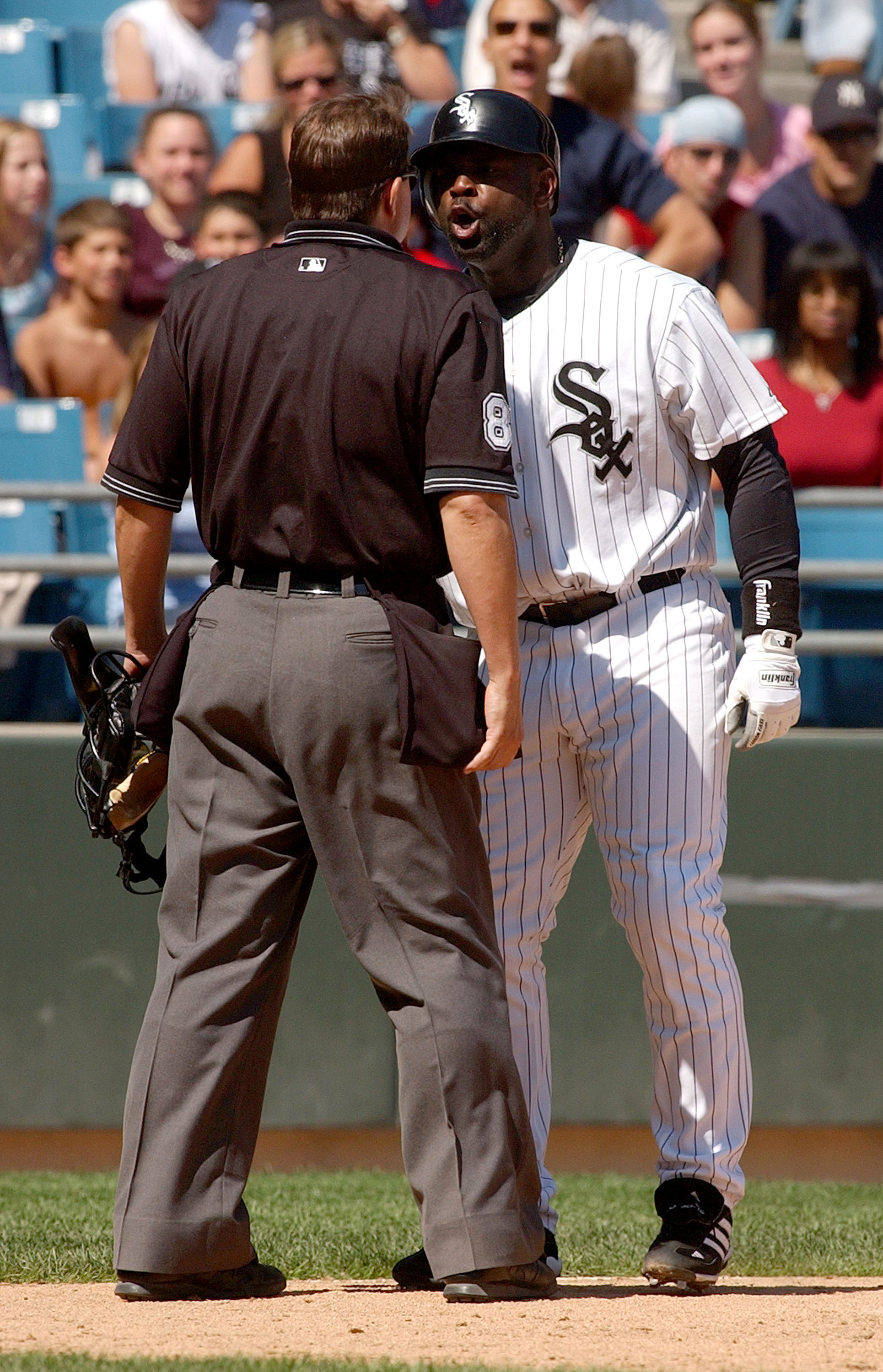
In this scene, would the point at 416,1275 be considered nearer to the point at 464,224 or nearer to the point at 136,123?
the point at 464,224

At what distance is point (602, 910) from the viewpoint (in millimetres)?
5066

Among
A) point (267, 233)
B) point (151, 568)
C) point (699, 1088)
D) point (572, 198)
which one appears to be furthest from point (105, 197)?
point (699, 1088)

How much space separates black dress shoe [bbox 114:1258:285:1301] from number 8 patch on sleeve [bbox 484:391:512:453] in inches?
53.5

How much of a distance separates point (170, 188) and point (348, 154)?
4.51 metres

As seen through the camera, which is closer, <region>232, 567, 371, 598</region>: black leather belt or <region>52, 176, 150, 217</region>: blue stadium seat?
<region>232, 567, 371, 598</region>: black leather belt

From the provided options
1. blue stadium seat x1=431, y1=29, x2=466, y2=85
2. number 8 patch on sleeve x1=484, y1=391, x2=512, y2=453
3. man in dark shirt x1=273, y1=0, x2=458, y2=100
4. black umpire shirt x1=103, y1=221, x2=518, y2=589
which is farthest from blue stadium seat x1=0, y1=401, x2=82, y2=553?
number 8 patch on sleeve x1=484, y1=391, x2=512, y2=453

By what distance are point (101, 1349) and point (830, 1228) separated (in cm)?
211

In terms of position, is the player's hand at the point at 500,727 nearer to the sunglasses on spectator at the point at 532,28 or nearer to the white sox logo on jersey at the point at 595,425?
the white sox logo on jersey at the point at 595,425

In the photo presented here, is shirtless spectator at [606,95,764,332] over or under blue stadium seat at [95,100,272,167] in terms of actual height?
under

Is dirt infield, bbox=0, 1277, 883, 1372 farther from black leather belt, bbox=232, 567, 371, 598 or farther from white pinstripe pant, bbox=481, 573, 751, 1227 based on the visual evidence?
black leather belt, bbox=232, 567, 371, 598

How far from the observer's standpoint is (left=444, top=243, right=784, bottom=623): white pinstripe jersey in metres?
3.05

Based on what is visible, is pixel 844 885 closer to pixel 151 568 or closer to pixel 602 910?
pixel 602 910

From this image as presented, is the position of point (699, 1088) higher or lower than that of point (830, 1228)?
higher

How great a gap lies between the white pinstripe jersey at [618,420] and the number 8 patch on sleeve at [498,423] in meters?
0.36
